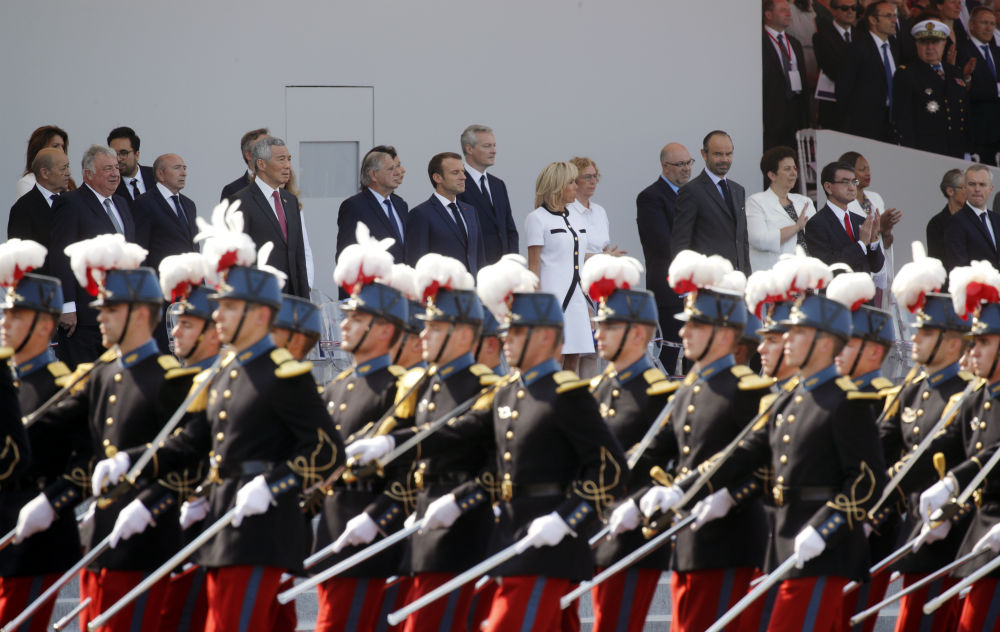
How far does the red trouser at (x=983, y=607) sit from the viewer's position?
702 cm

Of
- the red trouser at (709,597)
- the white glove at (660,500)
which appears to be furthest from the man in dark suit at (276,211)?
the white glove at (660,500)

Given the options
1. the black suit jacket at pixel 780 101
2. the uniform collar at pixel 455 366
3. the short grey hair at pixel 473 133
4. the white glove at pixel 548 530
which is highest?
the black suit jacket at pixel 780 101

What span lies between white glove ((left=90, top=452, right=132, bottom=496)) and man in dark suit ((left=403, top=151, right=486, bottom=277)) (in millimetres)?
4507

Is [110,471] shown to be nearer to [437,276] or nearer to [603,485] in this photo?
[437,276]

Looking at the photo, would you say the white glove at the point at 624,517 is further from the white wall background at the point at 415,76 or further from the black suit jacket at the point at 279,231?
the white wall background at the point at 415,76

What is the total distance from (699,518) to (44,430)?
2617 mm

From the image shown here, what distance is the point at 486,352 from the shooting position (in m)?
8.20

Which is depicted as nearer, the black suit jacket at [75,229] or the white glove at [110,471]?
the white glove at [110,471]

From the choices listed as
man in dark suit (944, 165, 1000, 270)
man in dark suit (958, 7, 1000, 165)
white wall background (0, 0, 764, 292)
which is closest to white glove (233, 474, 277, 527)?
white wall background (0, 0, 764, 292)

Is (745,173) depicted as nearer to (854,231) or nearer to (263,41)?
(854,231)

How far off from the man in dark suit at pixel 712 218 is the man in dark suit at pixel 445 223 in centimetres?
139

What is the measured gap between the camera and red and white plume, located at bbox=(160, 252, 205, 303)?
7.39 metres

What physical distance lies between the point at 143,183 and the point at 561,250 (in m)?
2.73

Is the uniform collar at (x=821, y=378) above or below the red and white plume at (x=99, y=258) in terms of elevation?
below
